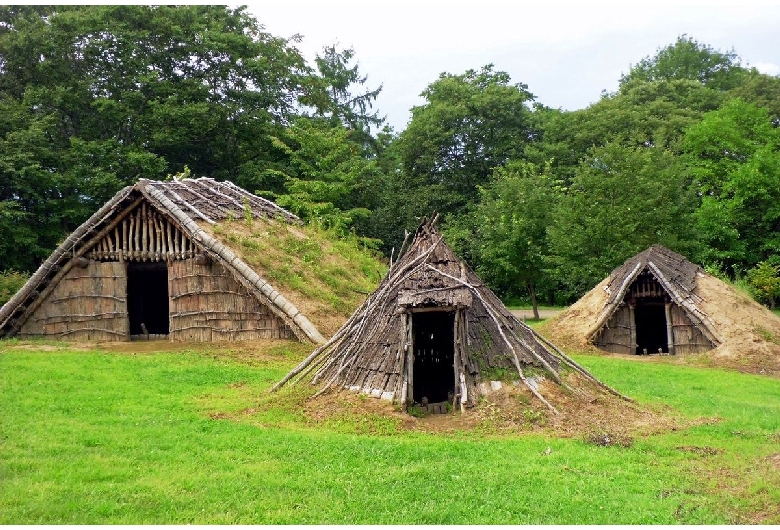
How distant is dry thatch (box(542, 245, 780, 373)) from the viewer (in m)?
19.6

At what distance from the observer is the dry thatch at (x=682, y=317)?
64.3ft

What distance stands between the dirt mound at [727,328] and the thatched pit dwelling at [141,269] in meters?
9.72

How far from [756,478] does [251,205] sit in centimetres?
1816

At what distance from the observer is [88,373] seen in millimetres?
14648

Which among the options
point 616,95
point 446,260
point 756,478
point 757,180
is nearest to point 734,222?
point 757,180

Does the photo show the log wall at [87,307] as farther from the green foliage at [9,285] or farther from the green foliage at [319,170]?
the green foliage at [319,170]

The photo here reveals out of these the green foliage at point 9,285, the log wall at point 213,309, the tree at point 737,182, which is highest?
the tree at point 737,182

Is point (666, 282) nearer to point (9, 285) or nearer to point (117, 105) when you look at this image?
point (9, 285)

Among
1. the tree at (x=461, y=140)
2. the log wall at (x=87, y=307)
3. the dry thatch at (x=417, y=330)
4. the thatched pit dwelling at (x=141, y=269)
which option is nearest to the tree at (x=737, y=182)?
the tree at (x=461, y=140)

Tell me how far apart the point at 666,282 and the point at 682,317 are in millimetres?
1188

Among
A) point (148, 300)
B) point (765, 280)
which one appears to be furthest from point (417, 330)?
point (765, 280)

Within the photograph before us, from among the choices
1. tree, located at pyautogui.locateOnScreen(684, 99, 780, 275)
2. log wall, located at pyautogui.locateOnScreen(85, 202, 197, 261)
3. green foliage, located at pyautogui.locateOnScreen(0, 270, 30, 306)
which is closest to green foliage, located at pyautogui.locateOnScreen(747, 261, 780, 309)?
tree, located at pyautogui.locateOnScreen(684, 99, 780, 275)

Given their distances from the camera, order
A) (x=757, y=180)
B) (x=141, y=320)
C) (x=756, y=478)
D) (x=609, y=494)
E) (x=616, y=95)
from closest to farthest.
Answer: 1. (x=609, y=494)
2. (x=756, y=478)
3. (x=141, y=320)
4. (x=757, y=180)
5. (x=616, y=95)

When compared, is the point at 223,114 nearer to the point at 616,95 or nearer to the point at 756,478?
the point at 616,95
